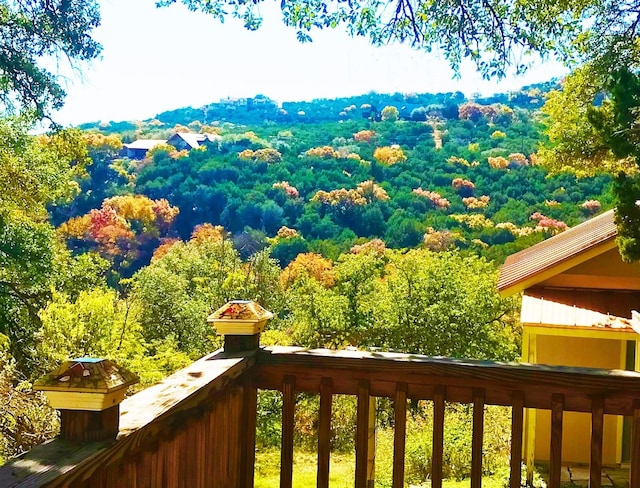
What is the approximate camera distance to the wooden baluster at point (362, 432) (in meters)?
2.30

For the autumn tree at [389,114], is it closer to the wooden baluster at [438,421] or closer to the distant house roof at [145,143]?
the distant house roof at [145,143]

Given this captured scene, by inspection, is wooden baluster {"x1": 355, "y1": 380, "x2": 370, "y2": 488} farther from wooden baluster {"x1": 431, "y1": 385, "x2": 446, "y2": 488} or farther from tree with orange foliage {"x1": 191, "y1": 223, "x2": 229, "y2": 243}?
tree with orange foliage {"x1": 191, "y1": 223, "x2": 229, "y2": 243}

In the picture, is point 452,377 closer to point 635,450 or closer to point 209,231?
point 635,450

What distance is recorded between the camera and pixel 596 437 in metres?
2.15

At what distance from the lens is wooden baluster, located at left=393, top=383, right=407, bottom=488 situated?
2.26 m

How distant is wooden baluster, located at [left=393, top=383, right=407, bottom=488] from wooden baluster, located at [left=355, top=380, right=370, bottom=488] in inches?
4.5

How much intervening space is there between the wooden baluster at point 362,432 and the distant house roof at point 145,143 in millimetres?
37467

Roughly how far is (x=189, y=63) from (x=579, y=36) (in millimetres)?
29099

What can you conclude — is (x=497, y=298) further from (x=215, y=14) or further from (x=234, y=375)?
(x=234, y=375)

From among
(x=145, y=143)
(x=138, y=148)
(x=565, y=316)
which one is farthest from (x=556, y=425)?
(x=145, y=143)

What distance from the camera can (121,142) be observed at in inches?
1494

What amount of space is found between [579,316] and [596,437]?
607 centimetres

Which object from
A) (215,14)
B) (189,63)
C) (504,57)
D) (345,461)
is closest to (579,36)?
(504,57)

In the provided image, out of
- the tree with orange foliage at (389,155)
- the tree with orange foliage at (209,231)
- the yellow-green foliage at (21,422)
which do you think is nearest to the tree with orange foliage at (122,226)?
the tree with orange foliage at (209,231)
